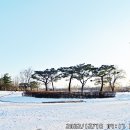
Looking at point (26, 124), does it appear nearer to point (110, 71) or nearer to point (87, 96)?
point (87, 96)

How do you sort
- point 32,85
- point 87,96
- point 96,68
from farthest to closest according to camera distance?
1. point 32,85
2. point 96,68
3. point 87,96

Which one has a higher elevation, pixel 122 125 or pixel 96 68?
pixel 96 68

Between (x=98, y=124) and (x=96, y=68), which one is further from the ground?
(x=96, y=68)

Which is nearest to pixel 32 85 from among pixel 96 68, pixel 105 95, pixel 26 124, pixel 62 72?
pixel 62 72

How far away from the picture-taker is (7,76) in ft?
316

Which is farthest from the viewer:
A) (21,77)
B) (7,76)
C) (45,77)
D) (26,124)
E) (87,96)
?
(21,77)

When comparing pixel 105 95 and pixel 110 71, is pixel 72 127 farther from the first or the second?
pixel 110 71

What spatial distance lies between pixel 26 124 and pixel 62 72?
61.1 metres

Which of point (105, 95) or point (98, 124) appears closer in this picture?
point (98, 124)

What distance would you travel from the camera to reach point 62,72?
7631cm

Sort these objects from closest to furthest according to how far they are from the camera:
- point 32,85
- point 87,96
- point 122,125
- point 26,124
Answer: point 122,125, point 26,124, point 87,96, point 32,85

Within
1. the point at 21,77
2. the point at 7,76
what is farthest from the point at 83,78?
the point at 21,77

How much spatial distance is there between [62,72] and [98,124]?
2446 inches

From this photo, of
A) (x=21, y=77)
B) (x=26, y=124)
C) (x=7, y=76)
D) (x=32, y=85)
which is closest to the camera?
(x=26, y=124)
